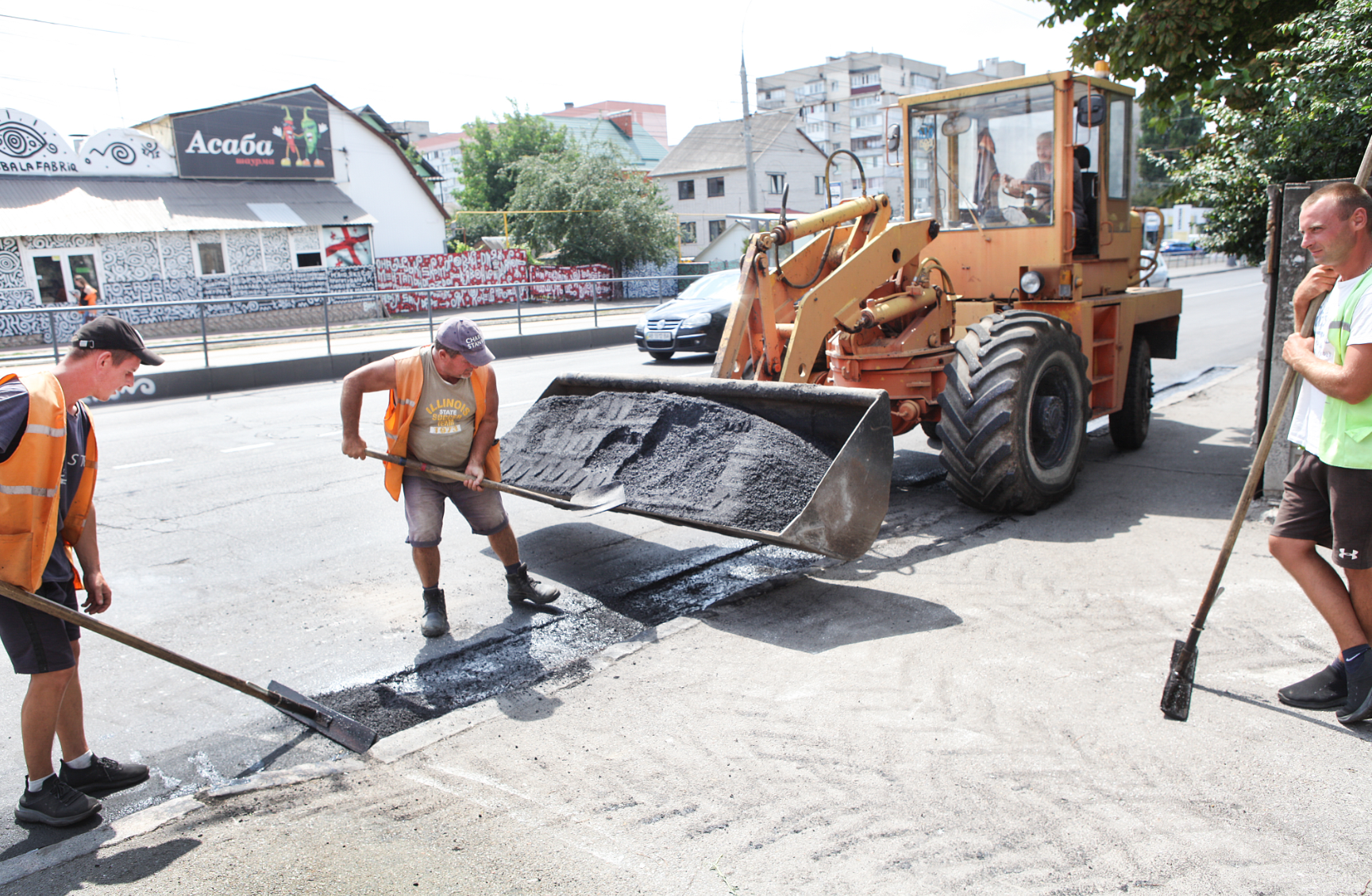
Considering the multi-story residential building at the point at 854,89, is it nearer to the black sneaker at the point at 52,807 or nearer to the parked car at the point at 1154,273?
the parked car at the point at 1154,273

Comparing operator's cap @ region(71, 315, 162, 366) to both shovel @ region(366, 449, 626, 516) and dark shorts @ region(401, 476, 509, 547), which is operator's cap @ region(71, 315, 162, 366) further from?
dark shorts @ region(401, 476, 509, 547)

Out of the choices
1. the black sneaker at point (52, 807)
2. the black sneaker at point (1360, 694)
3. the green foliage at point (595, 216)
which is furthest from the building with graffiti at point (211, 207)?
the black sneaker at point (1360, 694)

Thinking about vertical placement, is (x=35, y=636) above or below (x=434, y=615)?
above

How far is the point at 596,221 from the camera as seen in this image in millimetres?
39875

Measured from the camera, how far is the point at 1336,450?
3551 millimetres

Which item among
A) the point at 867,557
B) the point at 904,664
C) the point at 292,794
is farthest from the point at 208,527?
the point at 904,664

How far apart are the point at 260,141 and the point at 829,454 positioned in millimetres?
31594

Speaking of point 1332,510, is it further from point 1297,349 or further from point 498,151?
point 498,151

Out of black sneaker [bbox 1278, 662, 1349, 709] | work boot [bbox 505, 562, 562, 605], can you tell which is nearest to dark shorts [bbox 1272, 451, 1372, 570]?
black sneaker [bbox 1278, 662, 1349, 709]

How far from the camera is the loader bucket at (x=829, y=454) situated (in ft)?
16.2

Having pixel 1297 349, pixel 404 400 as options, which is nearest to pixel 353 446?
pixel 404 400

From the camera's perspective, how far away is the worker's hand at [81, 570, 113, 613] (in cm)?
358

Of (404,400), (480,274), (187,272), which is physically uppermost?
(187,272)

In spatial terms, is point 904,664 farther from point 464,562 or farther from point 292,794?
point 464,562
